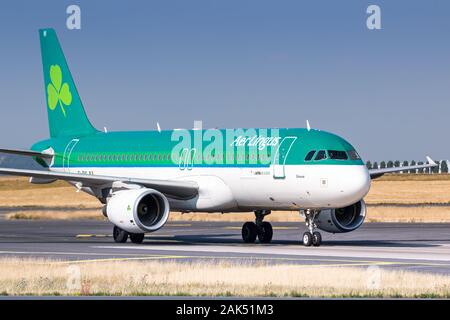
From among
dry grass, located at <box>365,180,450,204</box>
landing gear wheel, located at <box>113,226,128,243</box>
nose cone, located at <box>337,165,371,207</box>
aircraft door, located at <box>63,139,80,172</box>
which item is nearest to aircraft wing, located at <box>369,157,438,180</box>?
nose cone, located at <box>337,165,371,207</box>

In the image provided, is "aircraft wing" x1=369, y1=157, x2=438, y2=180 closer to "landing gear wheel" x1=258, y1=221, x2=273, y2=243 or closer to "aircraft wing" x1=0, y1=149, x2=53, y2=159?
"landing gear wheel" x1=258, y1=221, x2=273, y2=243

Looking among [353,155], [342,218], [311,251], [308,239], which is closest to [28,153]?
[308,239]

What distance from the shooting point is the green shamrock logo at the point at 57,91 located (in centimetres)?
4925

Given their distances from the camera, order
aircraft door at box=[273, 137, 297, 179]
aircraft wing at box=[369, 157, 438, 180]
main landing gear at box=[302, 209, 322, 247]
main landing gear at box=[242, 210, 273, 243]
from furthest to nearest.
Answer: aircraft wing at box=[369, 157, 438, 180]
main landing gear at box=[242, 210, 273, 243]
main landing gear at box=[302, 209, 322, 247]
aircraft door at box=[273, 137, 297, 179]

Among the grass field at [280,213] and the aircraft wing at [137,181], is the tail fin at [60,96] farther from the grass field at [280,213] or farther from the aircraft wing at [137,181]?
the grass field at [280,213]

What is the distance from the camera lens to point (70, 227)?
55.2 meters

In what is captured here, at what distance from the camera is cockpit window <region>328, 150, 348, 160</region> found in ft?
119

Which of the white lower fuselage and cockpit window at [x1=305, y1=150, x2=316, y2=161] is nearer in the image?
the white lower fuselage

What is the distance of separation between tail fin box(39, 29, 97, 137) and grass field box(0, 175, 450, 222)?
17928 millimetres

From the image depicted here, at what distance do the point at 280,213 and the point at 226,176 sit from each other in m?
34.4

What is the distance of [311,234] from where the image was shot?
37594 millimetres

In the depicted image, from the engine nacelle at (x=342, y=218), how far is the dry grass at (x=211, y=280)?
10858mm

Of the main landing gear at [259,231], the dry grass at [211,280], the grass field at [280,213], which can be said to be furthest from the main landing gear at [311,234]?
the grass field at [280,213]
